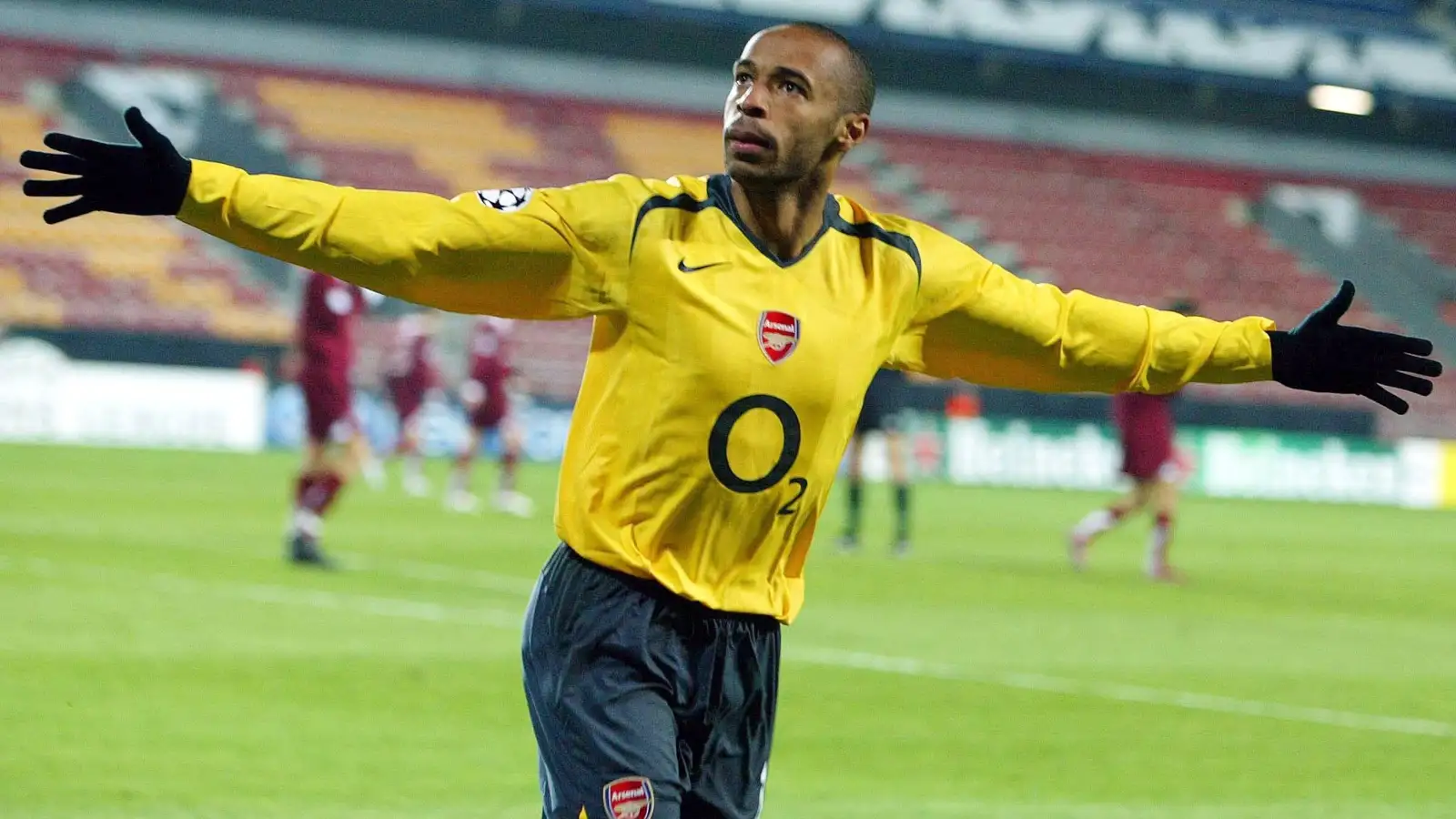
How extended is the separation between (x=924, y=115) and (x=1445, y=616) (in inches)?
973

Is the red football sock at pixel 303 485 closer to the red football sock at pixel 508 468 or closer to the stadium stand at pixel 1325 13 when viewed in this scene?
the red football sock at pixel 508 468

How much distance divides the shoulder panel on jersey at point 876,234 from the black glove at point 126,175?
1.27 m

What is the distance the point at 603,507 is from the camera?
4.04m

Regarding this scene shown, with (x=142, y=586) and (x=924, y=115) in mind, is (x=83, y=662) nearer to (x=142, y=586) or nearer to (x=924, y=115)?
(x=142, y=586)

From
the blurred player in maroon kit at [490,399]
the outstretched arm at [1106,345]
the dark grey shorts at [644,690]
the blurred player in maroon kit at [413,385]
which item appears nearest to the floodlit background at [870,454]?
the blurred player in maroon kit at [490,399]

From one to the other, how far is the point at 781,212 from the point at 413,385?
18.4 metres

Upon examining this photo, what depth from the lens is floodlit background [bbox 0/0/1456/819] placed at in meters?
7.84

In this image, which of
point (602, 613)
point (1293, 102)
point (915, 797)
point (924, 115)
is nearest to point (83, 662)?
point (915, 797)

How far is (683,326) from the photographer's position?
3920 mm

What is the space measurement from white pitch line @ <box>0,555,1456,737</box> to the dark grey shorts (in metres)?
5.86

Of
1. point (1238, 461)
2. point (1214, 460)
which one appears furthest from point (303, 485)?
point (1238, 461)

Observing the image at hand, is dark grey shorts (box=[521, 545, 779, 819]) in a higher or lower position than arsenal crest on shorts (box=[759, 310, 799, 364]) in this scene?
lower

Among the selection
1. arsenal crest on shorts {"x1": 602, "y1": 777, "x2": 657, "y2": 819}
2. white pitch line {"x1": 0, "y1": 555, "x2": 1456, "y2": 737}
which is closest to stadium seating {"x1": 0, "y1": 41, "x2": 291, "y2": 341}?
white pitch line {"x1": 0, "y1": 555, "x2": 1456, "y2": 737}

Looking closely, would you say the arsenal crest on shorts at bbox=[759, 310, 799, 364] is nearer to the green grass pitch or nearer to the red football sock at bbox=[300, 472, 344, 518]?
the green grass pitch
